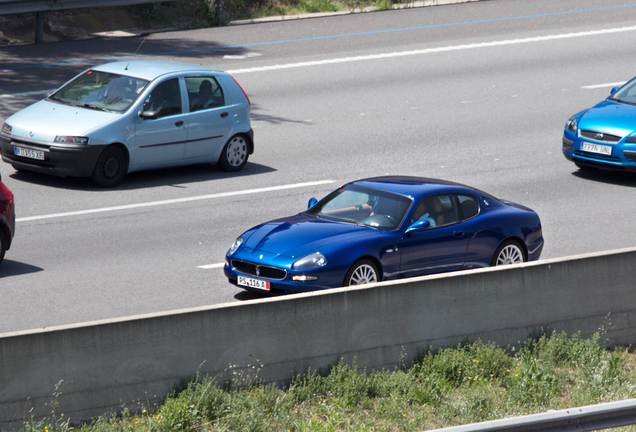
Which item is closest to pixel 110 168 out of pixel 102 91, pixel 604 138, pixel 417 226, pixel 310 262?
pixel 102 91

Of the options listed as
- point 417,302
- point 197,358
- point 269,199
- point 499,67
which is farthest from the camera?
point 499,67

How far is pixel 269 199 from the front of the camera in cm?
1370

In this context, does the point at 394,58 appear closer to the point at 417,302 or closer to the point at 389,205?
the point at 389,205

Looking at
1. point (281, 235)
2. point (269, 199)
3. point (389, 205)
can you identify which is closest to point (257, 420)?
point (281, 235)

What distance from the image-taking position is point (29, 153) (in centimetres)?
1345

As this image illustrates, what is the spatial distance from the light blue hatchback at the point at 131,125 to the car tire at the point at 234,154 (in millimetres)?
17

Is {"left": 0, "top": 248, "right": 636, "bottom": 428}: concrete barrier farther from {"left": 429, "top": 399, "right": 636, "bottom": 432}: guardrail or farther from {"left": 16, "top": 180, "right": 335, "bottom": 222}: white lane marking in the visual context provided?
{"left": 16, "top": 180, "right": 335, "bottom": 222}: white lane marking

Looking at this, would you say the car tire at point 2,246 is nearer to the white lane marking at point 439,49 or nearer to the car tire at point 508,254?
the car tire at point 508,254

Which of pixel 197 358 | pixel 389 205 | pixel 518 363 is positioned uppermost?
pixel 389 205

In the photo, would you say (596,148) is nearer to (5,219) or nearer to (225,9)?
(5,219)

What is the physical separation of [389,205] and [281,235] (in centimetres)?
132

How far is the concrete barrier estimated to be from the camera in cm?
712

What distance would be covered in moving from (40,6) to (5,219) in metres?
12.1

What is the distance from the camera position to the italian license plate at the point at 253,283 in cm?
918
